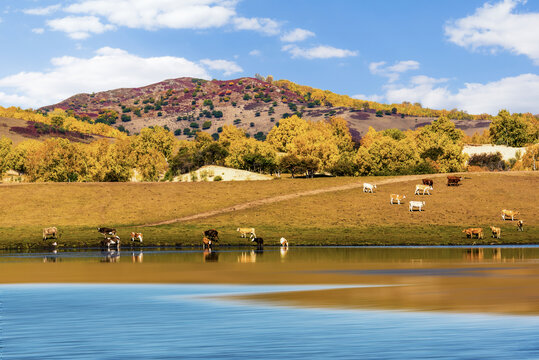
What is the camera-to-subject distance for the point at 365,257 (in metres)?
48.3

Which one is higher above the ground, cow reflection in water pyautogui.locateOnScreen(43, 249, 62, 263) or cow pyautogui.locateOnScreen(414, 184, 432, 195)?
cow pyautogui.locateOnScreen(414, 184, 432, 195)

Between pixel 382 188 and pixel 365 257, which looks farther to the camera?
pixel 382 188

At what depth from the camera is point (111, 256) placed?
52.9m

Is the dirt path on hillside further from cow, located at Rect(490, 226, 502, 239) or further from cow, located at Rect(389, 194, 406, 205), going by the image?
cow, located at Rect(490, 226, 502, 239)

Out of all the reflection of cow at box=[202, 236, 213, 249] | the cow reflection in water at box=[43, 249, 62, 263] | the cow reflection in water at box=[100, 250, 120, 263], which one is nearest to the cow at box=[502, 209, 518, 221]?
the reflection of cow at box=[202, 236, 213, 249]

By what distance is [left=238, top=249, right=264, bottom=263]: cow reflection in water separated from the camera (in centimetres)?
4638

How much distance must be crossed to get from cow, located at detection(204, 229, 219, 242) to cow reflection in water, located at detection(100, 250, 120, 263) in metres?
9.17

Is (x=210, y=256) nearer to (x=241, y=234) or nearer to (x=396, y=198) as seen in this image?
(x=241, y=234)

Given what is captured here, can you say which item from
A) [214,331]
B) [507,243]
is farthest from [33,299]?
[507,243]

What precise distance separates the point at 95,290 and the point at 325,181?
3362 inches

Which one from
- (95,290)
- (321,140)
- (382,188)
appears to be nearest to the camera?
(95,290)

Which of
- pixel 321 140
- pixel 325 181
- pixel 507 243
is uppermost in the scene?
pixel 321 140

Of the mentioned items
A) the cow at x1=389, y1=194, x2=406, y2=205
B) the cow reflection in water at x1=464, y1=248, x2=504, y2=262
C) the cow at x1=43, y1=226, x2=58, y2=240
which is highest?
the cow at x1=389, y1=194, x2=406, y2=205

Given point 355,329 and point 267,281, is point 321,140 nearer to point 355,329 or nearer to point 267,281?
point 267,281
